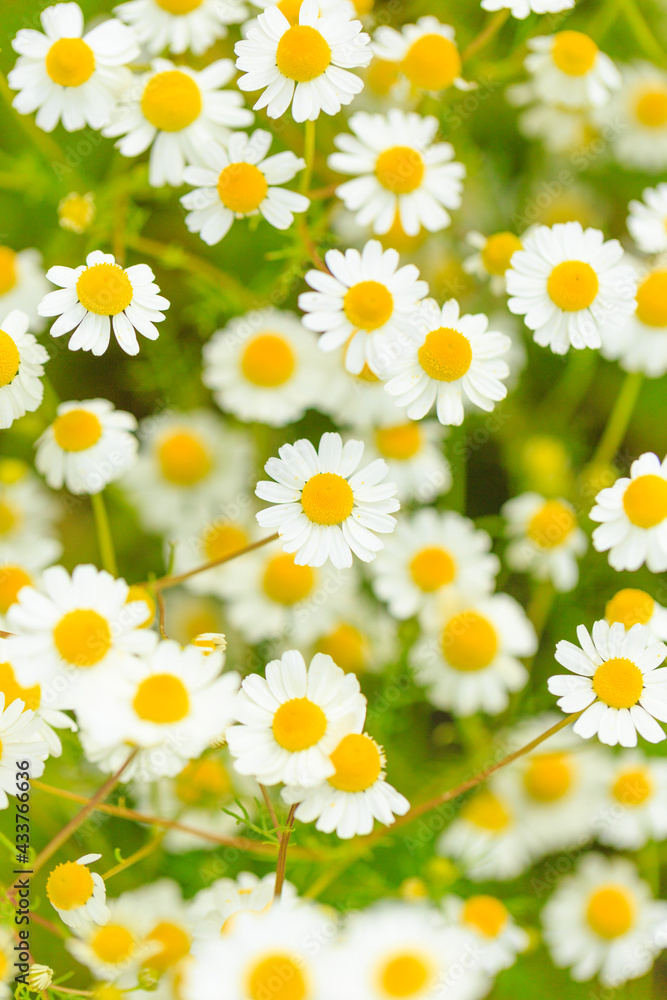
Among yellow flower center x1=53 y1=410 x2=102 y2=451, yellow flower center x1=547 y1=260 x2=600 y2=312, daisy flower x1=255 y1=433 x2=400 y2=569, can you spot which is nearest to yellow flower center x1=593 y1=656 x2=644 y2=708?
daisy flower x1=255 y1=433 x2=400 y2=569

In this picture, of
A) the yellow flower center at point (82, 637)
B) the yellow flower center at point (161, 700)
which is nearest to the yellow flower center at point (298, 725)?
the yellow flower center at point (161, 700)

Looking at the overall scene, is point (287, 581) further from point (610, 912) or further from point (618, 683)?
point (610, 912)

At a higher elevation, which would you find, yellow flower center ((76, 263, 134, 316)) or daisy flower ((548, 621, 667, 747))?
yellow flower center ((76, 263, 134, 316))

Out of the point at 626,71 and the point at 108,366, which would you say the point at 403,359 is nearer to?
the point at 108,366

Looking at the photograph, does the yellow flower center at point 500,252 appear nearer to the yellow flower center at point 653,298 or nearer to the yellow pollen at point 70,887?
the yellow flower center at point 653,298

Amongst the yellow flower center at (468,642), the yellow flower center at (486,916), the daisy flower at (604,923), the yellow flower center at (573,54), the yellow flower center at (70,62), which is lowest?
the daisy flower at (604,923)

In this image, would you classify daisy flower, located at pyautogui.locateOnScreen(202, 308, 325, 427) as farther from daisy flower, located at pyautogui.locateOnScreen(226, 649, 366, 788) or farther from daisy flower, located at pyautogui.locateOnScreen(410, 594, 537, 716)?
daisy flower, located at pyautogui.locateOnScreen(226, 649, 366, 788)
